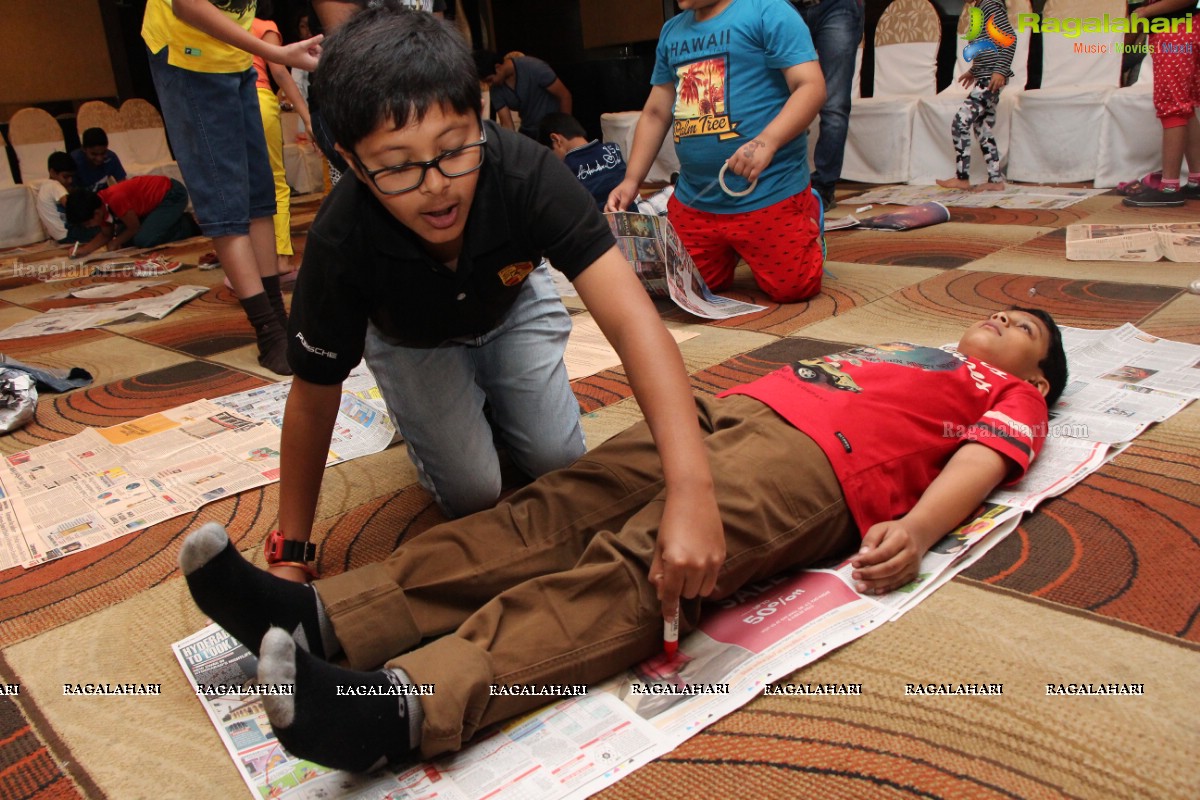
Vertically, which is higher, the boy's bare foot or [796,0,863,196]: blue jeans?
[796,0,863,196]: blue jeans

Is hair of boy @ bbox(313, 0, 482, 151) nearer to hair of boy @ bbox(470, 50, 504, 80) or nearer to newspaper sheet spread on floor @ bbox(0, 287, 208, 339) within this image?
newspaper sheet spread on floor @ bbox(0, 287, 208, 339)

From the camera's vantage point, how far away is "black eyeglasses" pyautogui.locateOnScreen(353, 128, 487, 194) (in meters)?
0.84

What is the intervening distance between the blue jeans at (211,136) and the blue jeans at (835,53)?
193 centimetres

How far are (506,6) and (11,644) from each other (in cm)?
693

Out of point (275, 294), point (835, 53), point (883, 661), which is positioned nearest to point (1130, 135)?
point (835, 53)

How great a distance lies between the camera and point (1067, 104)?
3416 mm

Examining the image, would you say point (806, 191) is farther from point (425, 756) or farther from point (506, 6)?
point (506, 6)

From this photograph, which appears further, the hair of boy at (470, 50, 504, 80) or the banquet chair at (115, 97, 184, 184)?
the banquet chair at (115, 97, 184, 184)

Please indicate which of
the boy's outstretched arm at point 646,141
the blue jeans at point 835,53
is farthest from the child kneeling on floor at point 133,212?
the blue jeans at point 835,53

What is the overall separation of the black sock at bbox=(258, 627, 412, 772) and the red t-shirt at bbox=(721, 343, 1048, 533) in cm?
54

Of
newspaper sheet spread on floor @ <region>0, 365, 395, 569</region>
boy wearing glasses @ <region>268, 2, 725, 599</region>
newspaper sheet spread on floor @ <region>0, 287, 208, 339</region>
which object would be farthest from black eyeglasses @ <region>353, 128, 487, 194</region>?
newspaper sheet spread on floor @ <region>0, 287, 208, 339</region>

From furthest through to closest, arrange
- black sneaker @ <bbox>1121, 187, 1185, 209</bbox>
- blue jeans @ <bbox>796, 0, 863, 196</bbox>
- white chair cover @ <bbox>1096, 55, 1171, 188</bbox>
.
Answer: white chair cover @ <bbox>1096, 55, 1171, 188</bbox>, blue jeans @ <bbox>796, 0, 863, 196</bbox>, black sneaker @ <bbox>1121, 187, 1185, 209</bbox>

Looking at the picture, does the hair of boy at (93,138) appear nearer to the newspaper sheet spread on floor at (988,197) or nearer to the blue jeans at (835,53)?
the blue jeans at (835,53)

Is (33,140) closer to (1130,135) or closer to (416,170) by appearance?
(416,170)
